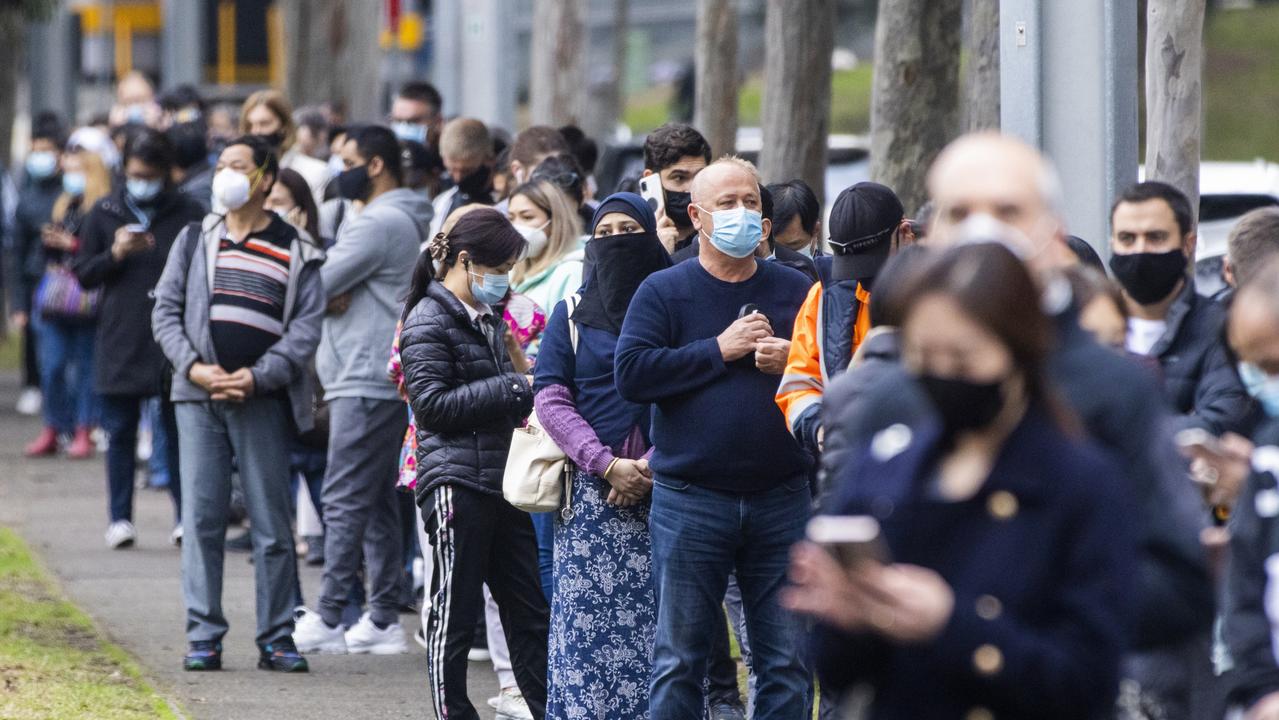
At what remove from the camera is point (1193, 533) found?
11.6 ft

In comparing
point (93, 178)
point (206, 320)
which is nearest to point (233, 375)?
point (206, 320)

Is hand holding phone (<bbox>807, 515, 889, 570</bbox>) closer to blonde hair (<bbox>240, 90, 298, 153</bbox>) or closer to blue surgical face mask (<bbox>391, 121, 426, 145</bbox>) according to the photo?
blonde hair (<bbox>240, 90, 298, 153</bbox>)

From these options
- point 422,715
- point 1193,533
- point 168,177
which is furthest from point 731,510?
point 168,177

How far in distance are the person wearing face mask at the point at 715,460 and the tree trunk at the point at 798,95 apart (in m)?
5.63

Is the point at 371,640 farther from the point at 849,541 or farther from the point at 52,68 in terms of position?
the point at 52,68

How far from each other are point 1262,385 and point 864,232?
1.83m

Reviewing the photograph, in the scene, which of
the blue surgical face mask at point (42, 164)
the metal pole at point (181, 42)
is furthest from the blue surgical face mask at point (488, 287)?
the metal pole at point (181, 42)

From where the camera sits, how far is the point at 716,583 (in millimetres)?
6199

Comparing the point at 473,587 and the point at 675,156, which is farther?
the point at 675,156

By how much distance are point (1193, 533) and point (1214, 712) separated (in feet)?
2.09

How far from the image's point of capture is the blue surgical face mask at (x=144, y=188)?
11141 mm

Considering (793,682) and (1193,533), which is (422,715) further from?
(1193,533)

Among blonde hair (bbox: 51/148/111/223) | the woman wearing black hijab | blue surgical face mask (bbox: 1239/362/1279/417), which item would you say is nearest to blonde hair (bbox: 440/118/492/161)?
the woman wearing black hijab

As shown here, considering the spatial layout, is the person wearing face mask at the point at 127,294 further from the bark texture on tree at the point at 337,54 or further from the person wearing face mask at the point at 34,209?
the bark texture on tree at the point at 337,54
